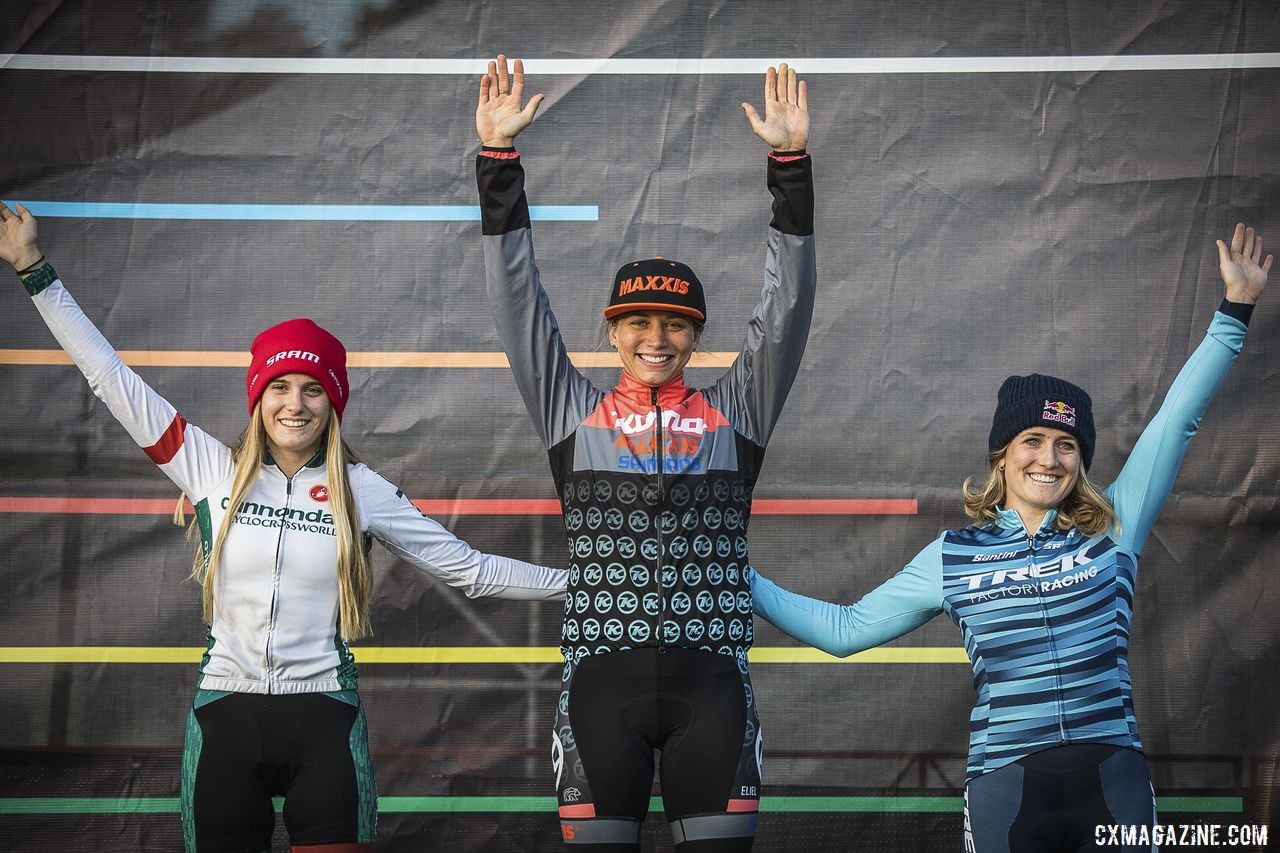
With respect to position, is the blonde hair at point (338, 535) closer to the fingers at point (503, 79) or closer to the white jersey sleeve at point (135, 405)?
the white jersey sleeve at point (135, 405)

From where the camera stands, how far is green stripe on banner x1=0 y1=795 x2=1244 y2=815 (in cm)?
314

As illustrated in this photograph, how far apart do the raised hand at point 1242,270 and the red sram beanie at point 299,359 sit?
1.90 meters

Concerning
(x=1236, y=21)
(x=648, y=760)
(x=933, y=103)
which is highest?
(x=1236, y=21)

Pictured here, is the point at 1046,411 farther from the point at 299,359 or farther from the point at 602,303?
the point at 299,359

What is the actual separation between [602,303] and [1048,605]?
5.02 feet

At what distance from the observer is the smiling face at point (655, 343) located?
7.74 feet

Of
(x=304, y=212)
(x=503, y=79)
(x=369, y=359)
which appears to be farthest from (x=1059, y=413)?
(x=304, y=212)

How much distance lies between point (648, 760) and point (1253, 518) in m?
1.99

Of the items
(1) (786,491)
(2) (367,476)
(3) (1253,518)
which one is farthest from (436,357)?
(3) (1253,518)

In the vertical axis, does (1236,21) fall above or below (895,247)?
above

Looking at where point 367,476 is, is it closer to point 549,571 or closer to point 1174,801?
point 549,571

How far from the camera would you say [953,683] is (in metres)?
3.19

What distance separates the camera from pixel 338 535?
7.74 feet

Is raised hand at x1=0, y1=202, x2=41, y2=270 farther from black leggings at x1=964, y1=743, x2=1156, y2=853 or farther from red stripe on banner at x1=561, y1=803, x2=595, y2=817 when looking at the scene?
black leggings at x1=964, y1=743, x2=1156, y2=853
